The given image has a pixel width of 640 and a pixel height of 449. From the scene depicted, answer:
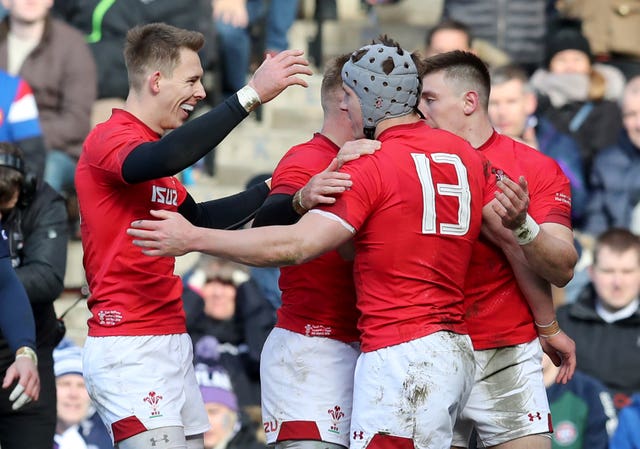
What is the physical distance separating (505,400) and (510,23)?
271 inches

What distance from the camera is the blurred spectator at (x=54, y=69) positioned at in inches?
415

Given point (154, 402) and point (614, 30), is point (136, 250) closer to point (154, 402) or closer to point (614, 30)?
point (154, 402)

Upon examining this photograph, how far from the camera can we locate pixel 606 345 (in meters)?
9.19

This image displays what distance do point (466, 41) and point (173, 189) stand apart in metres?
5.06

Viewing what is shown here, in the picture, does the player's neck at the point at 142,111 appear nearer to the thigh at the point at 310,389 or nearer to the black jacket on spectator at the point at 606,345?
the thigh at the point at 310,389

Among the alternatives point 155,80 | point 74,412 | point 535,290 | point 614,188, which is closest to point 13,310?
point 155,80

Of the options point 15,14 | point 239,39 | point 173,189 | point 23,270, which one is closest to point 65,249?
point 23,270

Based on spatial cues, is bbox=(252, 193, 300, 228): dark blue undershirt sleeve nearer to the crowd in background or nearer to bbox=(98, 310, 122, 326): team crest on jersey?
bbox=(98, 310, 122, 326): team crest on jersey

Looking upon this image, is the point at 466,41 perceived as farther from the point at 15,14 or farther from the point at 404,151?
the point at 404,151

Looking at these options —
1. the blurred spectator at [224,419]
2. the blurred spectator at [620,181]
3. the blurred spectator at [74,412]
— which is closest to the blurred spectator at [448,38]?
the blurred spectator at [620,181]

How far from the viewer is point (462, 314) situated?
5875 millimetres

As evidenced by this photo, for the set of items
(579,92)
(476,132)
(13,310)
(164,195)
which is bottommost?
(579,92)

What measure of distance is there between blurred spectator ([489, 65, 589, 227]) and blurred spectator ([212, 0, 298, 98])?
96.3 inches

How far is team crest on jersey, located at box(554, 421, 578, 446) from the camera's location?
342 inches
